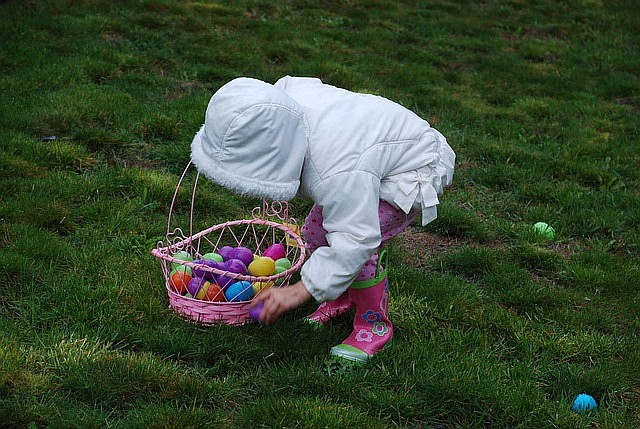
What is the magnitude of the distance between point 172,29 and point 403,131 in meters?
4.65

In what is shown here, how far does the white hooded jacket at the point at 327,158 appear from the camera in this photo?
2439 millimetres

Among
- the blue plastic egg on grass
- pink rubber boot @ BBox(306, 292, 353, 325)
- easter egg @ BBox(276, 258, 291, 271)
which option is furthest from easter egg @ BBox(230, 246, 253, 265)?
the blue plastic egg on grass

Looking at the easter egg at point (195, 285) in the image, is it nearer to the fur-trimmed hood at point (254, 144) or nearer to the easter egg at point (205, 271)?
the easter egg at point (205, 271)

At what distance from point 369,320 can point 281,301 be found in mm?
507

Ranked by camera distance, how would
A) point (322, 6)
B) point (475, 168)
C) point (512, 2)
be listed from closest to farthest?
point (475, 168) < point (322, 6) < point (512, 2)

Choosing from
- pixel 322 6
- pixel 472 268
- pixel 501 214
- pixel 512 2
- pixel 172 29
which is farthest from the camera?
pixel 512 2

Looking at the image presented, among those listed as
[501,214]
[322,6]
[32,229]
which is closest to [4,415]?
[32,229]

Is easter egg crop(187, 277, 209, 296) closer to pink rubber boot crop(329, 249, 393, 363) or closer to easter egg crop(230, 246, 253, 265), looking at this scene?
easter egg crop(230, 246, 253, 265)

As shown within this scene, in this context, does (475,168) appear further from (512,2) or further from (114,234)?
(512,2)

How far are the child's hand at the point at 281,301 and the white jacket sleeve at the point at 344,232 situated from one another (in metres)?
0.03

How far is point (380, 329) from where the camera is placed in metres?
2.96

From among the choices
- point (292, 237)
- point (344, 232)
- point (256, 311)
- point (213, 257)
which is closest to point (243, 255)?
point (213, 257)

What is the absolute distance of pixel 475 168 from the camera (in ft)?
16.5

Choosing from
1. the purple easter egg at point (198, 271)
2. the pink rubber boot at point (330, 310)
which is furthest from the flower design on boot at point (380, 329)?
the purple easter egg at point (198, 271)
